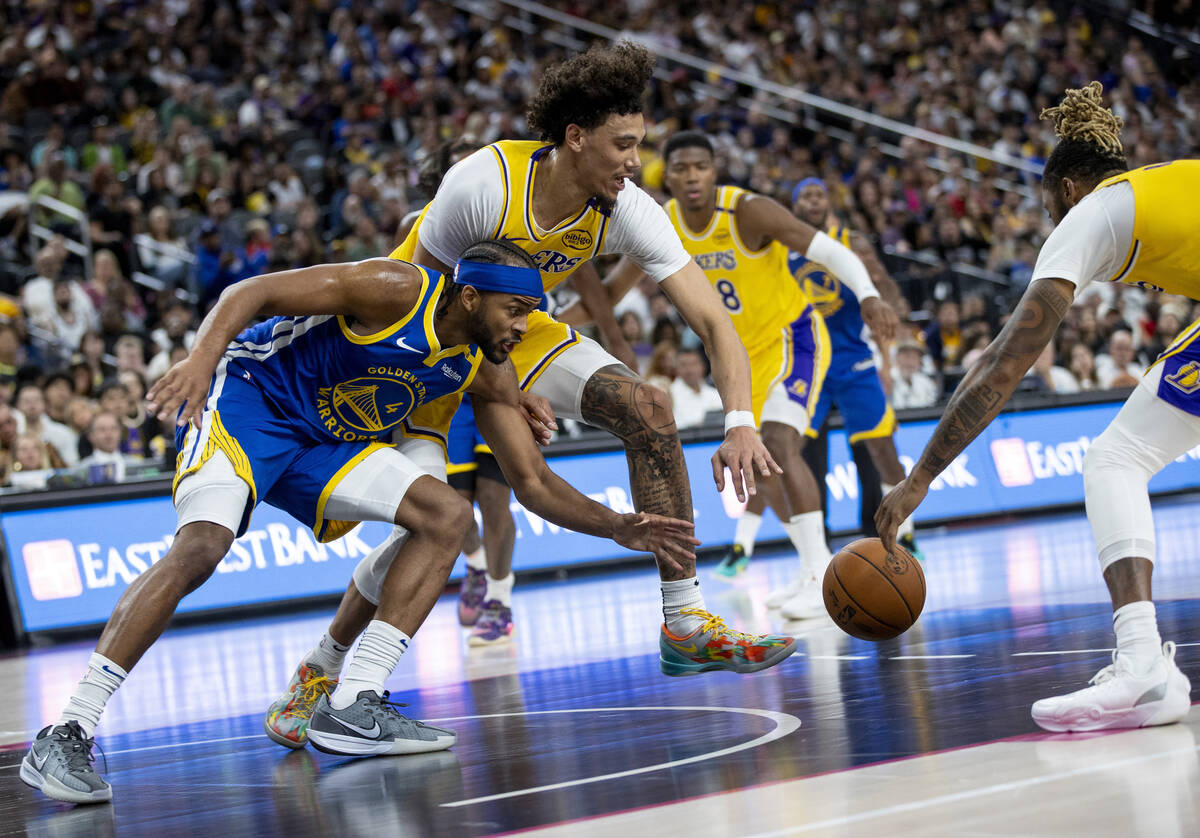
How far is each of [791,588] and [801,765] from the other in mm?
4279

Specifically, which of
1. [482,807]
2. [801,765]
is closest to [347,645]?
[482,807]

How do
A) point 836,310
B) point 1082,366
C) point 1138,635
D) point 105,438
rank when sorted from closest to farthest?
1. point 1138,635
2. point 836,310
3. point 105,438
4. point 1082,366

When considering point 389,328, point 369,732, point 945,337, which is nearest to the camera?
point 369,732

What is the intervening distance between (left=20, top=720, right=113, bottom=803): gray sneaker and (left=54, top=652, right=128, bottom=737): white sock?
1.0 inches

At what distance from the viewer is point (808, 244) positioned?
7.91 meters

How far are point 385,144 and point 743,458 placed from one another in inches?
522

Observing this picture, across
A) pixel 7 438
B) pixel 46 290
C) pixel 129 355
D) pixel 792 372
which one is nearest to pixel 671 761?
pixel 792 372

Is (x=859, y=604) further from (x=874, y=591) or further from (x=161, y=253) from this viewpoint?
(x=161, y=253)

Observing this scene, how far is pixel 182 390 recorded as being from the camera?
3.90 metres

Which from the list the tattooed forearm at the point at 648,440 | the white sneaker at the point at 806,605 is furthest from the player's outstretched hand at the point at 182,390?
the white sneaker at the point at 806,605

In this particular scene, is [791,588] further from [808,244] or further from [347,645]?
[347,645]

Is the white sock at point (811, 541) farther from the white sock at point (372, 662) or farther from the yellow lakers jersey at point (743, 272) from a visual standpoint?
the white sock at point (372, 662)

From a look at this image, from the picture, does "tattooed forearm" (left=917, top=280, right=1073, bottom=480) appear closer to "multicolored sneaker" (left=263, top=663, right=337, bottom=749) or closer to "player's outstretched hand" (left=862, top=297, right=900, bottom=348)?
"multicolored sneaker" (left=263, top=663, right=337, bottom=749)

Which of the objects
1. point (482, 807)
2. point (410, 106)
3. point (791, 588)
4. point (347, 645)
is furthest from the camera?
point (410, 106)
